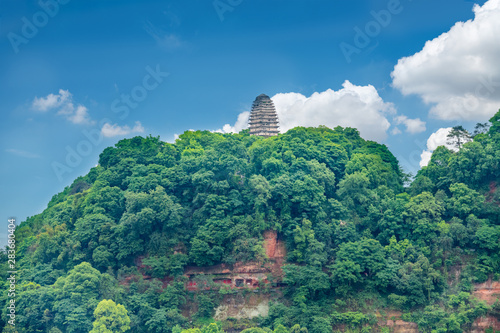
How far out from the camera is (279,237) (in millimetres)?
42562

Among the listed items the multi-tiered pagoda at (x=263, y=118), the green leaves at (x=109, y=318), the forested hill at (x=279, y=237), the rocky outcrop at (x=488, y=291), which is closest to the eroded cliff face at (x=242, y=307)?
the forested hill at (x=279, y=237)

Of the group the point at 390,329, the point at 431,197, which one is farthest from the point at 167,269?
the point at 431,197

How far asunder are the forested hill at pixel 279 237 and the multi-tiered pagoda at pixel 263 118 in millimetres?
17365

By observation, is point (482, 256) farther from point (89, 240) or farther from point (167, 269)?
point (89, 240)

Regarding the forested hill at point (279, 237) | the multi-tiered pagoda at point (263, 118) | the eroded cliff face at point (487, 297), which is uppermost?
the multi-tiered pagoda at point (263, 118)

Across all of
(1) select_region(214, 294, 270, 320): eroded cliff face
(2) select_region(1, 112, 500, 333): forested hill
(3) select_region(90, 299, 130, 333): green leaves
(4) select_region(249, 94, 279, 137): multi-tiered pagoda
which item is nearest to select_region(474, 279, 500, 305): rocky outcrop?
(2) select_region(1, 112, 500, 333): forested hill

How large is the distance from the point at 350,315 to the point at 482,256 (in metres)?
9.16

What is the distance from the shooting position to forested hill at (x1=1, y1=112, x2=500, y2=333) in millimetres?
38031

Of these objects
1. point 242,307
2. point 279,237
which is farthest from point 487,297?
point 242,307

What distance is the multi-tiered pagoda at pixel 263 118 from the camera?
63188 mm

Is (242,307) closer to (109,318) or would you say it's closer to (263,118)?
(109,318)

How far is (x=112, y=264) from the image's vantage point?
135 ft

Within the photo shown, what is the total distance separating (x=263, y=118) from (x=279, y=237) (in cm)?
2290

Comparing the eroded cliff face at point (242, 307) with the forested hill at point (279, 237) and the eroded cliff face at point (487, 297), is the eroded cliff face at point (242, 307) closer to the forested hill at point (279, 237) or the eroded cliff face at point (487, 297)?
the forested hill at point (279, 237)
